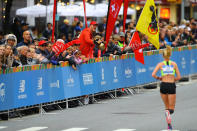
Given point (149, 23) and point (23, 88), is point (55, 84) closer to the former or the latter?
point (23, 88)

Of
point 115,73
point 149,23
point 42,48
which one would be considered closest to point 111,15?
point 149,23

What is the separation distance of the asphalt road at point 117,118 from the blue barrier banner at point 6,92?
41 cm

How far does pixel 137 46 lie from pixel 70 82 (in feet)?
13.1

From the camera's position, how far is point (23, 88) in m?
16.9

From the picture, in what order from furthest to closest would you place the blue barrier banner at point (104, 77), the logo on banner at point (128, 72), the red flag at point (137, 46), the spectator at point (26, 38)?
the logo on banner at point (128, 72), the red flag at point (137, 46), the blue barrier banner at point (104, 77), the spectator at point (26, 38)

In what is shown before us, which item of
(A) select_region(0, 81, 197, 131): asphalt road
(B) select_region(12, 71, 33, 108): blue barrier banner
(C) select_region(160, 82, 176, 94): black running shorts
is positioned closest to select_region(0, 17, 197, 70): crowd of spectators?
(B) select_region(12, 71, 33, 108): blue barrier banner

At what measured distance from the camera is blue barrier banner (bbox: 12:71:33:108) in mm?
16672

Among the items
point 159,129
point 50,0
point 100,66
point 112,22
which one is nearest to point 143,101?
point 100,66

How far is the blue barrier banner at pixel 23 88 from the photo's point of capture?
656 inches

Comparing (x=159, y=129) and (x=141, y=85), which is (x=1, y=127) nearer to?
(x=159, y=129)

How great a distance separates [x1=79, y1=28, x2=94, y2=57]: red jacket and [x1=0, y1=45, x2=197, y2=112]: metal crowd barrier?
370 mm

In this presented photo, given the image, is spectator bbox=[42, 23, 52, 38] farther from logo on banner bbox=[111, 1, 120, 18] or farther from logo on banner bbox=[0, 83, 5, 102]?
logo on banner bbox=[0, 83, 5, 102]

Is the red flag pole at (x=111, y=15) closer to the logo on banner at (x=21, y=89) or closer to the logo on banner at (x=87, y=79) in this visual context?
the logo on banner at (x=87, y=79)

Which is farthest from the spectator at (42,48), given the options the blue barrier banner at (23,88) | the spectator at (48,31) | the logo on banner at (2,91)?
the spectator at (48,31)
